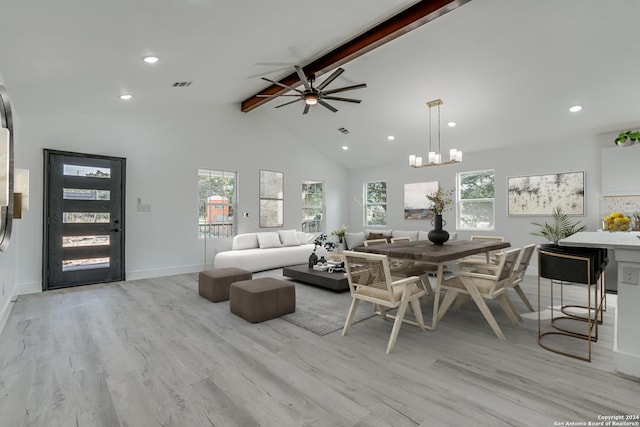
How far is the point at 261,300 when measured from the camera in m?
3.39

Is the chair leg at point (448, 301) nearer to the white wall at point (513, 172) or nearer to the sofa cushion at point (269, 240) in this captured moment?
the white wall at point (513, 172)

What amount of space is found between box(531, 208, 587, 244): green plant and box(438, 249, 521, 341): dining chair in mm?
3056

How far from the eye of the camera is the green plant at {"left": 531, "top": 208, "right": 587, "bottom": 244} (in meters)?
5.46

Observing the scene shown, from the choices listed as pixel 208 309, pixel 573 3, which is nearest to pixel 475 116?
pixel 573 3

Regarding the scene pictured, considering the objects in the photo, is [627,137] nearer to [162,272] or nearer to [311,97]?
[311,97]

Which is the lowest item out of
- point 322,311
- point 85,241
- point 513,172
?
point 322,311

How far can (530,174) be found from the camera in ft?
19.8

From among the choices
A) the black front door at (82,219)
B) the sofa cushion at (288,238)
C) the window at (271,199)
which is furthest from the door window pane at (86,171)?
the sofa cushion at (288,238)

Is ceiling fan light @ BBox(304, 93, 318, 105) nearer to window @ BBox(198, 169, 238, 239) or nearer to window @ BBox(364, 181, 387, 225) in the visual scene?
window @ BBox(198, 169, 238, 239)

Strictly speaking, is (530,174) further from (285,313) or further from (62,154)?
(62,154)

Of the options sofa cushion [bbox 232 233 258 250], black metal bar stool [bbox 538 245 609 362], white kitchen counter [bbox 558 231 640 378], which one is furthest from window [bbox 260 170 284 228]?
white kitchen counter [bbox 558 231 640 378]

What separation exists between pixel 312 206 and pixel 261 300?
17.5 ft

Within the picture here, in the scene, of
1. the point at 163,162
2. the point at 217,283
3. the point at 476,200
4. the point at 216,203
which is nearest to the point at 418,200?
the point at 476,200

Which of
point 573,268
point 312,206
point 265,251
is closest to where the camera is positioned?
point 573,268
